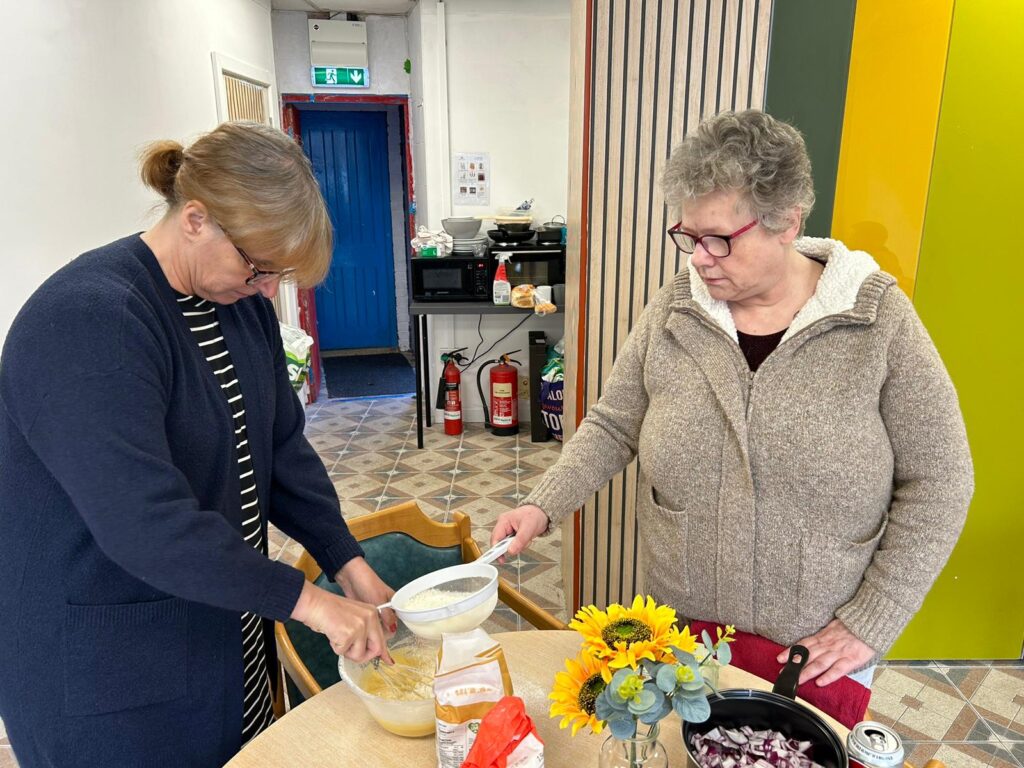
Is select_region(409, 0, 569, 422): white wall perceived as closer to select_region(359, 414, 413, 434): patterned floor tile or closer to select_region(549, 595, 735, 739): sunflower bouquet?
select_region(359, 414, 413, 434): patterned floor tile

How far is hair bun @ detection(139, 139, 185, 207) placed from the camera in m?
1.18

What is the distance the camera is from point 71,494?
1.06m

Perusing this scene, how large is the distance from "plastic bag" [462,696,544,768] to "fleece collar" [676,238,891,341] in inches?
31.3

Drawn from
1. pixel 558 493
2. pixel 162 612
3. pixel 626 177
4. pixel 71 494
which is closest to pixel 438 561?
pixel 558 493

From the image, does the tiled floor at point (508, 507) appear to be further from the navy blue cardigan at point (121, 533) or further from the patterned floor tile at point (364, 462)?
the navy blue cardigan at point (121, 533)

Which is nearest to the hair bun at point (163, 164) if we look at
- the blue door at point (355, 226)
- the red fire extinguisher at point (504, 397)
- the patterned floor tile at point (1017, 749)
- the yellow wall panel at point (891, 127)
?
the yellow wall panel at point (891, 127)

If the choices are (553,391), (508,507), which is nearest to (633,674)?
(508,507)

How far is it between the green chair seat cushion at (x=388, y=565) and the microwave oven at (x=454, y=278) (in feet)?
10.4

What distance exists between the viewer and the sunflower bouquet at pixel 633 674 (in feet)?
2.89

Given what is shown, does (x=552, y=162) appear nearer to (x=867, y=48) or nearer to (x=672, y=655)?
(x=867, y=48)

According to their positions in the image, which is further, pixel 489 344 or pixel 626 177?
pixel 489 344

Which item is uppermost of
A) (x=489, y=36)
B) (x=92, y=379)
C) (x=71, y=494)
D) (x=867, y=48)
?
(x=489, y=36)

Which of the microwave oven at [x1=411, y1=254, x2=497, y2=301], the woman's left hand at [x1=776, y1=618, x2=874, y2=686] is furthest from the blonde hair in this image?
the microwave oven at [x1=411, y1=254, x2=497, y2=301]

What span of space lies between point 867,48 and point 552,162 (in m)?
3.09
